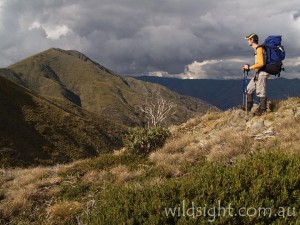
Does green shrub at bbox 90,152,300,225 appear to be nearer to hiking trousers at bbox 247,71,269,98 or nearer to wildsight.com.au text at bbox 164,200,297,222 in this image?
→ wildsight.com.au text at bbox 164,200,297,222

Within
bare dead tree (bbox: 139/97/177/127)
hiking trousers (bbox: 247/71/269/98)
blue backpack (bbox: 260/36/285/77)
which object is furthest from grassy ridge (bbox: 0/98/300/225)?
bare dead tree (bbox: 139/97/177/127)

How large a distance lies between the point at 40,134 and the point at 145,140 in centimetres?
7069

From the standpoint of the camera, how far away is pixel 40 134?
262 feet

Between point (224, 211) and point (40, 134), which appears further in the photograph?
point (40, 134)

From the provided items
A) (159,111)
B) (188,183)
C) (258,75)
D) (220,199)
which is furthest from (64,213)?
(159,111)

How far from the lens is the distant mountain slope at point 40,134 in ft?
221

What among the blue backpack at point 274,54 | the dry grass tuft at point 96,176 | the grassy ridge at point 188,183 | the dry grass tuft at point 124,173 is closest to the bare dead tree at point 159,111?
the grassy ridge at point 188,183

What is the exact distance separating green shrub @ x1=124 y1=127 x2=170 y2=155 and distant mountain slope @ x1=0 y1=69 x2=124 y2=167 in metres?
49.4

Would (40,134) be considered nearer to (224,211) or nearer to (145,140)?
(145,140)

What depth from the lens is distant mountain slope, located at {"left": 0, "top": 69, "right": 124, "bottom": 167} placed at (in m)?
67.3

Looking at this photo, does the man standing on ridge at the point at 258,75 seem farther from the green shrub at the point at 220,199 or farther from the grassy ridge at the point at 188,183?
the green shrub at the point at 220,199

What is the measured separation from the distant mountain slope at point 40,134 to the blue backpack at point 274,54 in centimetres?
5247

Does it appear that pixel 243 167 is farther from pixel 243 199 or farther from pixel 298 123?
pixel 298 123

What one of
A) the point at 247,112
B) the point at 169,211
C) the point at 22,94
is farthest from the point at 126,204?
the point at 22,94
